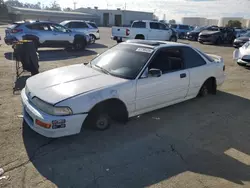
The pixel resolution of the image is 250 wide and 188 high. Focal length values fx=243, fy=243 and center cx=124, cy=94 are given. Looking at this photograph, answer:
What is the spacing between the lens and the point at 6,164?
318 centimetres

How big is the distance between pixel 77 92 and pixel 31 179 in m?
1.34

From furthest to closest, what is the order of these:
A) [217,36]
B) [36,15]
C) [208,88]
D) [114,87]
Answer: [36,15]
[217,36]
[208,88]
[114,87]

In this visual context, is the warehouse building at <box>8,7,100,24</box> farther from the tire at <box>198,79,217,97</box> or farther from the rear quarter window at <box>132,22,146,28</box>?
the tire at <box>198,79,217,97</box>

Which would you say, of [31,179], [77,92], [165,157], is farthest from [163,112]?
[31,179]

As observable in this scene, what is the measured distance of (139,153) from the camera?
357cm

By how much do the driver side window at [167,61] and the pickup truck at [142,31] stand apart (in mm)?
12337

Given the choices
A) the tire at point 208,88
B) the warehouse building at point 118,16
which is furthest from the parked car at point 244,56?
the warehouse building at point 118,16

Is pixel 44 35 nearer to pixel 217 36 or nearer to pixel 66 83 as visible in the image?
pixel 66 83

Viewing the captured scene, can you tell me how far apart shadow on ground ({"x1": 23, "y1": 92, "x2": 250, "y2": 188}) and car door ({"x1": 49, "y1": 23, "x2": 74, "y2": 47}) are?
986cm

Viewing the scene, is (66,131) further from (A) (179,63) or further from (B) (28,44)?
(B) (28,44)

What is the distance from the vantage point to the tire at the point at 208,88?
19.4ft

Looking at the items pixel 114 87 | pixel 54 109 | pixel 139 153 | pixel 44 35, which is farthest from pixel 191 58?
pixel 44 35

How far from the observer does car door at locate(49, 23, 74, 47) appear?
517 inches

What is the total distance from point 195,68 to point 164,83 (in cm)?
111
